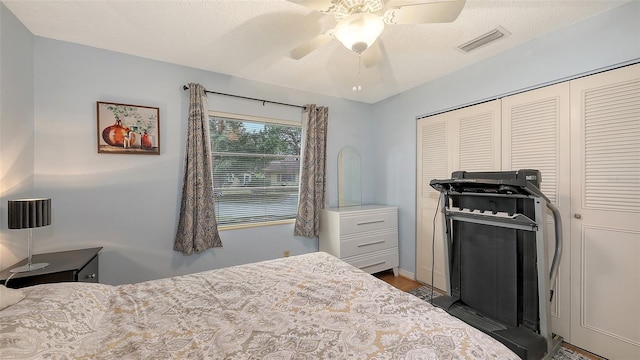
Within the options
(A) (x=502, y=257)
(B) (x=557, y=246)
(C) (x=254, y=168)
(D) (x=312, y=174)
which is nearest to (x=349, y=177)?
(D) (x=312, y=174)

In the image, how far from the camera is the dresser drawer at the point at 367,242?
3.07 meters

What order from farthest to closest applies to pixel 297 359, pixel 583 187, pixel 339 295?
pixel 583 187 < pixel 339 295 < pixel 297 359

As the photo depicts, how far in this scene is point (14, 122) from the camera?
5.92 ft

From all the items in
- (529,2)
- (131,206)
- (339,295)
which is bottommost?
(339,295)

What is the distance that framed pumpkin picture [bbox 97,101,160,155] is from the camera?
2.29 meters

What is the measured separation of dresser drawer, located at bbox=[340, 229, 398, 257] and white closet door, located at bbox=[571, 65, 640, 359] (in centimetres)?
176

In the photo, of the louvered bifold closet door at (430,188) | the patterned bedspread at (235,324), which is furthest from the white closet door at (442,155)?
the patterned bedspread at (235,324)

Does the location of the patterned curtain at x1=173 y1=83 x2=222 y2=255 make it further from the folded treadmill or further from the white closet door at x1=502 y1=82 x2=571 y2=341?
the white closet door at x1=502 y1=82 x2=571 y2=341

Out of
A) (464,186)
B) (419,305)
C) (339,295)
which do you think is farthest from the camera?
(464,186)

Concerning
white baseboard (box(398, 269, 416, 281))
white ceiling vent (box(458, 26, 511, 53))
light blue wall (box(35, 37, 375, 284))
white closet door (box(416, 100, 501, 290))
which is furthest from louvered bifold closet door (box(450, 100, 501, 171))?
light blue wall (box(35, 37, 375, 284))

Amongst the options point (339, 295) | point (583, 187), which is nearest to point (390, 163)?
point (583, 187)

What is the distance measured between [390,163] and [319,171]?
108 centimetres

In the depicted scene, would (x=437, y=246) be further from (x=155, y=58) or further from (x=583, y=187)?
(x=155, y=58)

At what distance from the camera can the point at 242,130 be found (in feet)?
9.89
